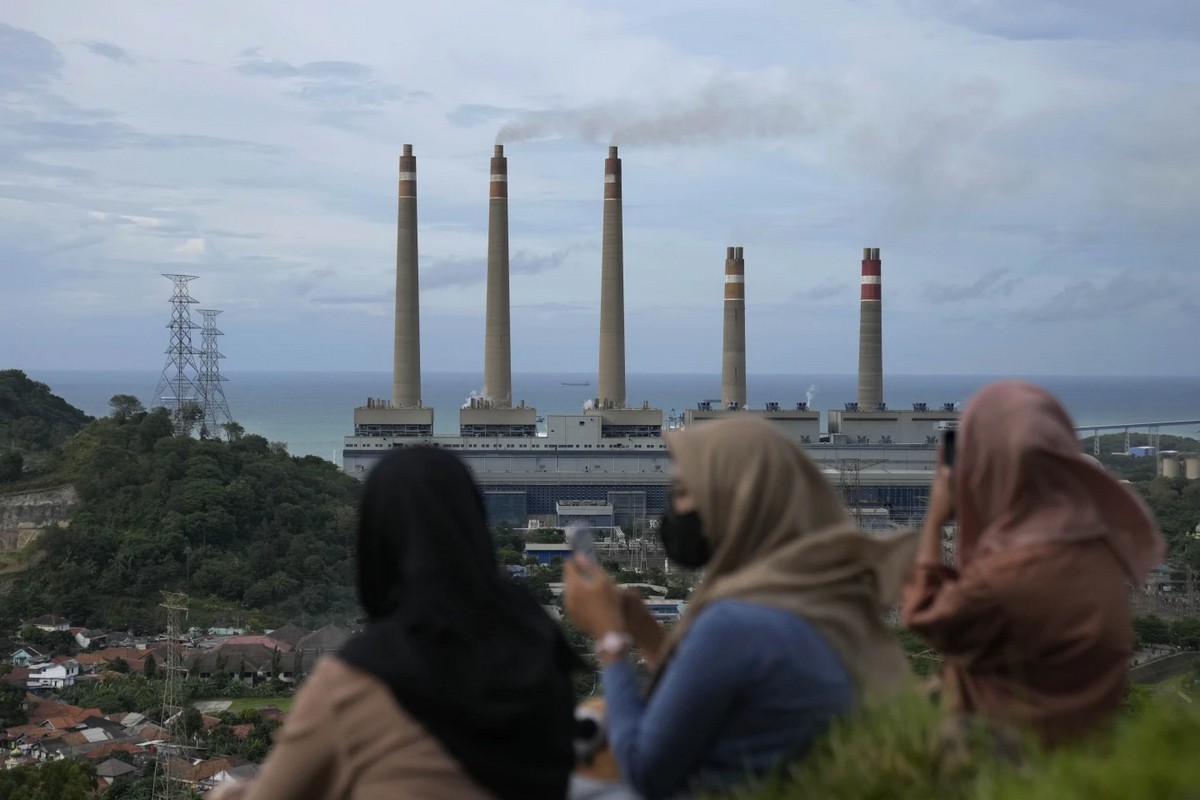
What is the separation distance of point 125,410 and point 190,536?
860 centimetres

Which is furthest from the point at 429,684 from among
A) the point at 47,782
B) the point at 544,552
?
the point at 544,552

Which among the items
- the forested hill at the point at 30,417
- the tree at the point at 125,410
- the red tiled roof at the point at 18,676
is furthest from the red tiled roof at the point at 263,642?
the forested hill at the point at 30,417

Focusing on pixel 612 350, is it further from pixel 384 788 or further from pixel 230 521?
pixel 384 788

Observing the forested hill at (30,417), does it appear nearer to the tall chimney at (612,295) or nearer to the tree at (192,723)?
the tall chimney at (612,295)

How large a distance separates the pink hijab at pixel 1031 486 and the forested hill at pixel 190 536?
1851 centimetres

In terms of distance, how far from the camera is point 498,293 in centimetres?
3397

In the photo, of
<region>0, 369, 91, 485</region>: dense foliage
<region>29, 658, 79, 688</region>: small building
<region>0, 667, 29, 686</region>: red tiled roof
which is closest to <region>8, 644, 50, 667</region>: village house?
<region>0, 667, 29, 686</region>: red tiled roof

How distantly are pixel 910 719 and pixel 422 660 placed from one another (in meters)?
0.59

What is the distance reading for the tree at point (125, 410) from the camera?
29.9 meters

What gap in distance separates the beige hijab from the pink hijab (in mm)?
245

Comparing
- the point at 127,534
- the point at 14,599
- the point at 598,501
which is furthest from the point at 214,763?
the point at 598,501

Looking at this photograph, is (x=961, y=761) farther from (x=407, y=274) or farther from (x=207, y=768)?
(x=407, y=274)

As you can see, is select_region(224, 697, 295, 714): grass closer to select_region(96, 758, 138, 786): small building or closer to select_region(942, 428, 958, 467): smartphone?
select_region(96, 758, 138, 786): small building

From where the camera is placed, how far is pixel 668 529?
1.87 metres
